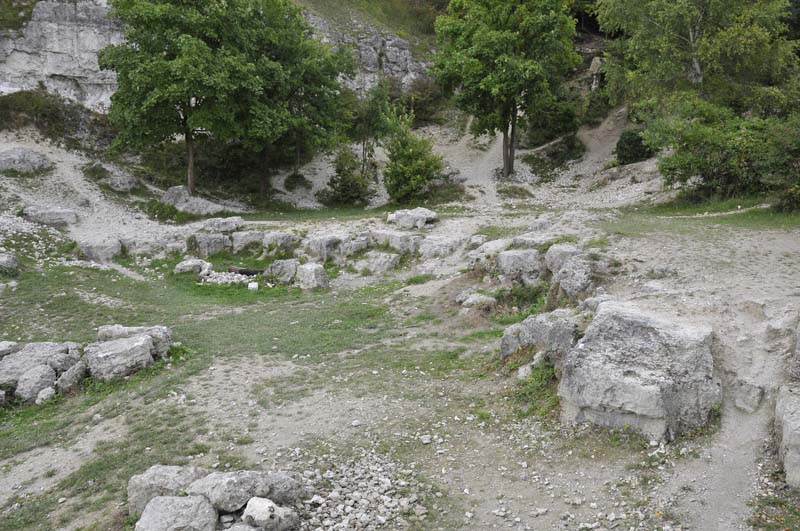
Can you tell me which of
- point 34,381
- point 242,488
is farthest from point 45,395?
point 242,488

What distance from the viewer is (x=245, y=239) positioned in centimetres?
2584

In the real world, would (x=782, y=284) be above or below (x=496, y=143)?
below

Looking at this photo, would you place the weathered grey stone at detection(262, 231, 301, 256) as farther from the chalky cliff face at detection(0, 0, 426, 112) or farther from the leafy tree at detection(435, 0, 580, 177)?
the chalky cliff face at detection(0, 0, 426, 112)

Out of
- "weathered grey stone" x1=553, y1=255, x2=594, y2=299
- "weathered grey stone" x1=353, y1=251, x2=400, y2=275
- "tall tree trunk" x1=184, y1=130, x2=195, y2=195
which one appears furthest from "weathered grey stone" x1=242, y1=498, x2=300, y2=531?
"tall tree trunk" x1=184, y1=130, x2=195, y2=195

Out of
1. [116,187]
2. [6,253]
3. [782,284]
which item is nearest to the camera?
[782,284]

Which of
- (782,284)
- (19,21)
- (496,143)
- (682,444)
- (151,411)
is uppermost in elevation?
(19,21)

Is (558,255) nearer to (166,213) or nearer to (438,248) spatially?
(438,248)

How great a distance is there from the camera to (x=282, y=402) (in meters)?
11.2

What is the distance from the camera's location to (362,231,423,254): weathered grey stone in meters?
23.1

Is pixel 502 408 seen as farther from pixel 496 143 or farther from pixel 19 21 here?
pixel 19 21

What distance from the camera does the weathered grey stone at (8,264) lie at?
2052cm

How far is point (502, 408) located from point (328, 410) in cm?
328

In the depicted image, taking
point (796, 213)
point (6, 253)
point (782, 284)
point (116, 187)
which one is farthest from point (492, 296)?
point (116, 187)

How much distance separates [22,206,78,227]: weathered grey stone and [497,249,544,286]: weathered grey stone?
2177 cm
